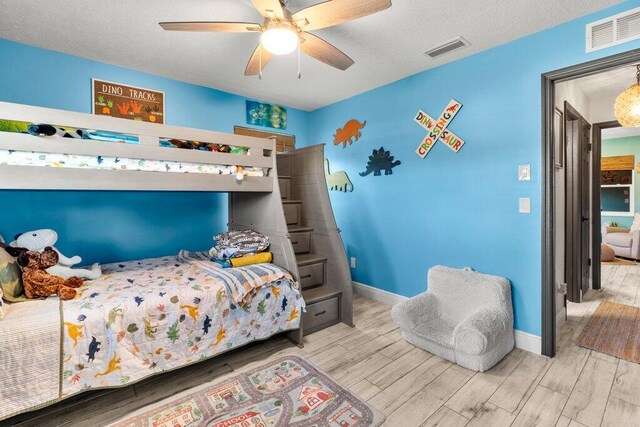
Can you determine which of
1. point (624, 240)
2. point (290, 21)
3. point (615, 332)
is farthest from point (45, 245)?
point (624, 240)

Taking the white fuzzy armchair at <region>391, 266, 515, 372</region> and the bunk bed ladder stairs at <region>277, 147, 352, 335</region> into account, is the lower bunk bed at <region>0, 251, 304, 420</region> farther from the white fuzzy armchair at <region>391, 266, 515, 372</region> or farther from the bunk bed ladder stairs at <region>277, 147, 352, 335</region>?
the white fuzzy armchair at <region>391, 266, 515, 372</region>

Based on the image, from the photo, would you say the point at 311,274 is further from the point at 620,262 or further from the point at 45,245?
the point at 620,262

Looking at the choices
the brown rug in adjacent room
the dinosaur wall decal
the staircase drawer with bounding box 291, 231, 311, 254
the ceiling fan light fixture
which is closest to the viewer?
the ceiling fan light fixture

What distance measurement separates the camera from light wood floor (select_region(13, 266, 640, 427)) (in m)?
1.75

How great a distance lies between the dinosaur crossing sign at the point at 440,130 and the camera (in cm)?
282

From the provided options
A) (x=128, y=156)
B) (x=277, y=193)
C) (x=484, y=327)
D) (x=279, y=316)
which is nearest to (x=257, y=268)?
(x=279, y=316)

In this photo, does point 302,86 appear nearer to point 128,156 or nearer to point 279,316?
point 128,156

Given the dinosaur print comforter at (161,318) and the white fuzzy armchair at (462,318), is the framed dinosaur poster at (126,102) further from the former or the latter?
the white fuzzy armchair at (462,318)

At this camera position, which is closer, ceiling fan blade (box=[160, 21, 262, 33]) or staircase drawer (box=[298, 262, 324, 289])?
ceiling fan blade (box=[160, 21, 262, 33])

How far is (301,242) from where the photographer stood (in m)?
3.14

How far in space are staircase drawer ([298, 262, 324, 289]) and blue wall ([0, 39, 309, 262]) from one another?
118 cm

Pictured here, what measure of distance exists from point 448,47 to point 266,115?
2207 mm

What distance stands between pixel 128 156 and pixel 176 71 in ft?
4.48

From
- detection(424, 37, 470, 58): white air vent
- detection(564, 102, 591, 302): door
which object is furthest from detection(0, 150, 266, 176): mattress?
detection(564, 102, 591, 302): door
